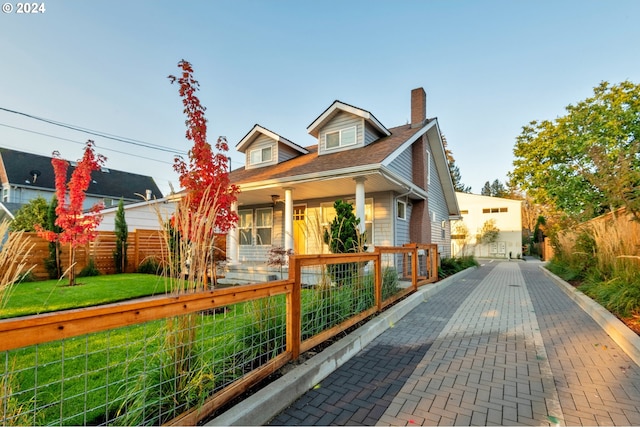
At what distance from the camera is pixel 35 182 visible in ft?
69.6

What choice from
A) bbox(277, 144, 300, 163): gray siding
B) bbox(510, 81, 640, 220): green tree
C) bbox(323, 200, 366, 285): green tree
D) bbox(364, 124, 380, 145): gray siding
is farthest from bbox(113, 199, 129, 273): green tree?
bbox(510, 81, 640, 220): green tree

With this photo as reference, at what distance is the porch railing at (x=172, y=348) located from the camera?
1.56 metres

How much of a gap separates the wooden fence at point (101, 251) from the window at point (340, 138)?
5.00m

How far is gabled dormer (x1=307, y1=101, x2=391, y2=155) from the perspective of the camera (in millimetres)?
10203

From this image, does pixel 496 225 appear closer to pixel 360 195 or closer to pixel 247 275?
pixel 360 195

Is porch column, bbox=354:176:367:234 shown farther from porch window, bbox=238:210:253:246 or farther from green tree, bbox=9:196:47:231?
green tree, bbox=9:196:47:231

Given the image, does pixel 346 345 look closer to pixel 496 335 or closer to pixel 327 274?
pixel 327 274

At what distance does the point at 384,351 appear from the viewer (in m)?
3.71

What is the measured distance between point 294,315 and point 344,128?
861 cm

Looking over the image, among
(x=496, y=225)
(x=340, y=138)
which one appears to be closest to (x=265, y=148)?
(x=340, y=138)

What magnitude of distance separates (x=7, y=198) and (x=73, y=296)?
21101 millimetres

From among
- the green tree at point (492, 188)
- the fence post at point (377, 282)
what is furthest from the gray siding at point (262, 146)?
the green tree at point (492, 188)

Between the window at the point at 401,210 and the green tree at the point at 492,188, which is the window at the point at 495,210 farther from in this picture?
the green tree at the point at 492,188

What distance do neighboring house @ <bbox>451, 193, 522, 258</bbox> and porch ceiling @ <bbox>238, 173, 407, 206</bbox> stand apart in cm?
2017
